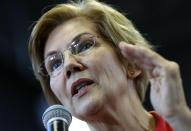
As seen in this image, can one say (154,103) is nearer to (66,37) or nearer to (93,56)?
(93,56)

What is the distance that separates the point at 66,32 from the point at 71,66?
27 centimetres

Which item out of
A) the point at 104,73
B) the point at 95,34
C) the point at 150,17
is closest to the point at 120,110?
the point at 104,73

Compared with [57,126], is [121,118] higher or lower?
lower

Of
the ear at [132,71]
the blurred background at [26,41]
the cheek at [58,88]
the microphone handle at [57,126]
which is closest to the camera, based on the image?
the microphone handle at [57,126]

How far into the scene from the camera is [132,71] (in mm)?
2492

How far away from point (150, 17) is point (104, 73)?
2.38 meters

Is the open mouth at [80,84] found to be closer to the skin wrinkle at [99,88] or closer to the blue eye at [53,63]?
the skin wrinkle at [99,88]

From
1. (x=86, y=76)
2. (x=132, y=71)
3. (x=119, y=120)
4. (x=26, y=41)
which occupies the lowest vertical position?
(x=26, y=41)

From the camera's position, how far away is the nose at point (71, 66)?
224 cm

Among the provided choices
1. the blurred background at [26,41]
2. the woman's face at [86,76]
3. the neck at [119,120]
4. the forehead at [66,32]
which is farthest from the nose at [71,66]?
the blurred background at [26,41]

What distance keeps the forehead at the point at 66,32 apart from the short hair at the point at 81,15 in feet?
0.10

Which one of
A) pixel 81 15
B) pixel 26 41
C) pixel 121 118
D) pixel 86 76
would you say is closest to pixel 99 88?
pixel 86 76

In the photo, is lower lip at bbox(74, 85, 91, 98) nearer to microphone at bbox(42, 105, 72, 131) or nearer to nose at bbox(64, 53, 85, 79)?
nose at bbox(64, 53, 85, 79)

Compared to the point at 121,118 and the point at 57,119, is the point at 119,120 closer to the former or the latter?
the point at 121,118
